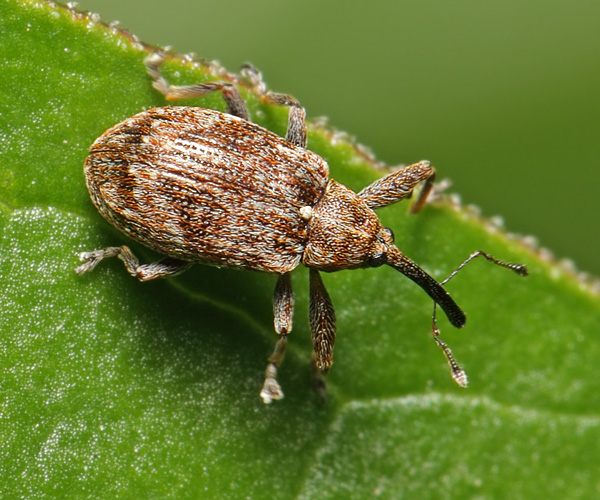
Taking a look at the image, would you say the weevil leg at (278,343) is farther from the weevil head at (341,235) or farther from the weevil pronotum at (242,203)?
the weevil head at (341,235)

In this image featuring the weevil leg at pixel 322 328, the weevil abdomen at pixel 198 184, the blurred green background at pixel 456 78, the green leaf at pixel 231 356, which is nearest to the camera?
the green leaf at pixel 231 356

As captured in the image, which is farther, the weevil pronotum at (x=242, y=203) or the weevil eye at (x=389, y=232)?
the weevil eye at (x=389, y=232)

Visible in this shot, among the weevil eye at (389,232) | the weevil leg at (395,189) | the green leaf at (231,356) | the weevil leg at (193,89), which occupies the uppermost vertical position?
the weevil leg at (193,89)

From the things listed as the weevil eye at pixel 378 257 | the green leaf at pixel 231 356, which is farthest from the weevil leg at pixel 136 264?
the weevil eye at pixel 378 257

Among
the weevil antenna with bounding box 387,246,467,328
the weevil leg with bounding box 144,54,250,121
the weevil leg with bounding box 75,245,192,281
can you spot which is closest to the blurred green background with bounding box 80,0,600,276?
the weevil antenna with bounding box 387,246,467,328

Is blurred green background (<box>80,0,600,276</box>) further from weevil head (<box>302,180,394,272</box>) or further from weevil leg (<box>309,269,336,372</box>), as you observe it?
weevil leg (<box>309,269,336,372</box>)

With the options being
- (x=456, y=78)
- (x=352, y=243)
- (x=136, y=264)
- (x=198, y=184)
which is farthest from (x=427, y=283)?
(x=456, y=78)

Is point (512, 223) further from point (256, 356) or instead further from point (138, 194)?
point (138, 194)

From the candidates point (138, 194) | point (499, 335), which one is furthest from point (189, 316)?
point (499, 335)
